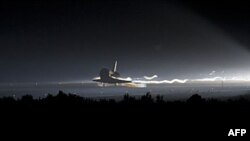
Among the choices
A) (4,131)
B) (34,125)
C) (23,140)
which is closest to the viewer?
(23,140)

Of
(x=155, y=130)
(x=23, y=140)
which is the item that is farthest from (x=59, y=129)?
(x=155, y=130)

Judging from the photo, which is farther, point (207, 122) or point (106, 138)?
point (207, 122)

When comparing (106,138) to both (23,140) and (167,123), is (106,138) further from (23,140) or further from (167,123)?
(167,123)

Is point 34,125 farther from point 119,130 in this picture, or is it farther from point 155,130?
point 155,130

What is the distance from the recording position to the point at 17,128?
75125 millimetres

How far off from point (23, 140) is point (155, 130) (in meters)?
21.9

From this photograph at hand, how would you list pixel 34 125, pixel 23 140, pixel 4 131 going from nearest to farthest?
pixel 23 140, pixel 4 131, pixel 34 125

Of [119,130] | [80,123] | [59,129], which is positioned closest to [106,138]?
[119,130]

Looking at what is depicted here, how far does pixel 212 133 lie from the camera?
217ft

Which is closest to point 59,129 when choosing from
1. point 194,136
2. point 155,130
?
→ point 155,130

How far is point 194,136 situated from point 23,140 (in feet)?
84.7

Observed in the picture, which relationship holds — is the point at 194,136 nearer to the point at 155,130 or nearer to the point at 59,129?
the point at 155,130

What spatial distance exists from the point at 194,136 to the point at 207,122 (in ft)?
49.7

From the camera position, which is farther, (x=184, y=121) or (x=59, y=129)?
(x=184, y=121)
